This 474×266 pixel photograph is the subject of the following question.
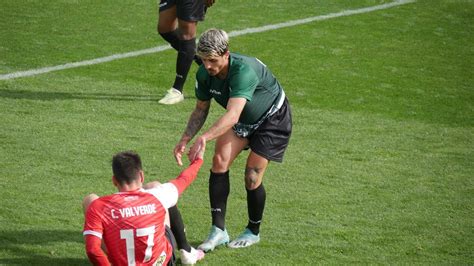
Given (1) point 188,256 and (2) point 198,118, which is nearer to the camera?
(1) point 188,256

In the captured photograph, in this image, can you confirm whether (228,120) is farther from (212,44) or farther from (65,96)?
(65,96)

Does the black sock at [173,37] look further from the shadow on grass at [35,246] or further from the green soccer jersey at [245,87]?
the shadow on grass at [35,246]

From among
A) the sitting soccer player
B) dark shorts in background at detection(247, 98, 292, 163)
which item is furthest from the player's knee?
the sitting soccer player

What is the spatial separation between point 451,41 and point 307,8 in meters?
2.88

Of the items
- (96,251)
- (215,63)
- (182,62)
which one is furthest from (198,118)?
(182,62)

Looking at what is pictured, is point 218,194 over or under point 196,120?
under

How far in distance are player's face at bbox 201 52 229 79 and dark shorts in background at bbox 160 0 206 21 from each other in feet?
14.5

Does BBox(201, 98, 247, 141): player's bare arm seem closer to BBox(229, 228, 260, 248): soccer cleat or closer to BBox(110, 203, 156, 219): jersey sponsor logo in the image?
BBox(110, 203, 156, 219): jersey sponsor logo

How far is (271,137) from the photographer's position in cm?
753

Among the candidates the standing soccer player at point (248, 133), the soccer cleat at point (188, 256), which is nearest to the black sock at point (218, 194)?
the standing soccer player at point (248, 133)

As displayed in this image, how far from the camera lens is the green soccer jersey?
23.2ft

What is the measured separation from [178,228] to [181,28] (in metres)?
5.04

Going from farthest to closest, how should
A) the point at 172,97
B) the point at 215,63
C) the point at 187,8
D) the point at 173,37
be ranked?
1. the point at 173,37
2. the point at 172,97
3. the point at 187,8
4. the point at 215,63

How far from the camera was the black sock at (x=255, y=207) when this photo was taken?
7611 mm
